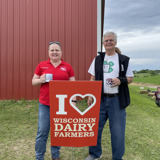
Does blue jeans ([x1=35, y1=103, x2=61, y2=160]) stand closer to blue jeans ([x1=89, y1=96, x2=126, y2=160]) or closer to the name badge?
blue jeans ([x1=89, y1=96, x2=126, y2=160])

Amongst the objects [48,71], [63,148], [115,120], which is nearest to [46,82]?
[48,71]

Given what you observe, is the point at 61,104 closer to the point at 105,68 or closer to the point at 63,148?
the point at 105,68

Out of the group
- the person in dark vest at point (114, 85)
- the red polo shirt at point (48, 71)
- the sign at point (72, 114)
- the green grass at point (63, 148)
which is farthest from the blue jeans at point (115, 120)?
the red polo shirt at point (48, 71)

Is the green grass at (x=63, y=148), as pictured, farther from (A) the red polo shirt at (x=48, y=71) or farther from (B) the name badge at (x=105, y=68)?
(B) the name badge at (x=105, y=68)

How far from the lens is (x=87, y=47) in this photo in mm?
5422

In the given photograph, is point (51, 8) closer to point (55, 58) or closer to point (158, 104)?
point (55, 58)

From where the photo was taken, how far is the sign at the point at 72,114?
1.73 meters

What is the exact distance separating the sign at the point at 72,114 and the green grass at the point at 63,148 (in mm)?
269

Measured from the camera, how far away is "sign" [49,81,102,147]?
1.73 metres

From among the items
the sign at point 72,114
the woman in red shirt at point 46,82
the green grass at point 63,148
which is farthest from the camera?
the green grass at point 63,148

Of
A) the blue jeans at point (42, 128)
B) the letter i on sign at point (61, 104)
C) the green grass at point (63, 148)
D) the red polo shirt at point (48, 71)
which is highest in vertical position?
the red polo shirt at point (48, 71)

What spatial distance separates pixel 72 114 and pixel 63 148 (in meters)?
1.22

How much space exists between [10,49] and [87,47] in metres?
Result: 2.66

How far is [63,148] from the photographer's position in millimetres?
2711
